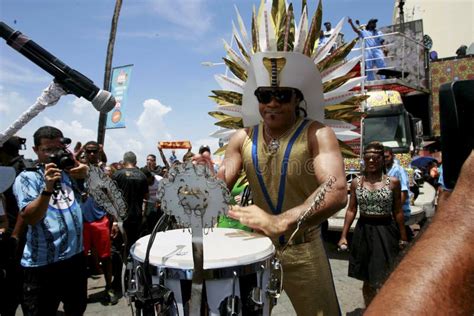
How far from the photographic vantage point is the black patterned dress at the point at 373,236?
3.46m

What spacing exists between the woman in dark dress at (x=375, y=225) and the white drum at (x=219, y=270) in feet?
7.82

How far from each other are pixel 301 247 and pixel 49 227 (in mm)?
1769

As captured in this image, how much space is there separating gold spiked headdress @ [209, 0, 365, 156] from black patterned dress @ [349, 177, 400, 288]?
1.27 metres

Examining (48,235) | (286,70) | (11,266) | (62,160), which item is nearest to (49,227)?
(48,235)

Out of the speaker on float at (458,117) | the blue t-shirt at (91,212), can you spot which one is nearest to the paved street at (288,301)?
the blue t-shirt at (91,212)

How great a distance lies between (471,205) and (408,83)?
9711 millimetres

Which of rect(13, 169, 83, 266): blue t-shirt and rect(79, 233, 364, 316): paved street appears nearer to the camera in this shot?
rect(13, 169, 83, 266): blue t-shirt

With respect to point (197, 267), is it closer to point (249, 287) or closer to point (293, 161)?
point (249, 287)

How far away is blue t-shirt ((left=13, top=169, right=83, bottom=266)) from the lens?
2.49 metres

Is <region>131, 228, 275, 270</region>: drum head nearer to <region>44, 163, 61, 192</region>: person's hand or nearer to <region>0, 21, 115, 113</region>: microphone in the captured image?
<region>0, 21, 115, 113</region>: microphone

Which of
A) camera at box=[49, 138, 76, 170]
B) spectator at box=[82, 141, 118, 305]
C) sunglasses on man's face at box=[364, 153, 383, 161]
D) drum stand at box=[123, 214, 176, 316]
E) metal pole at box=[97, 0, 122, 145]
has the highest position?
metal pole at box=[97, 0, 122, 145]

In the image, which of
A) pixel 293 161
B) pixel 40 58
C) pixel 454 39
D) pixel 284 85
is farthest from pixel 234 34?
pixel 454 39

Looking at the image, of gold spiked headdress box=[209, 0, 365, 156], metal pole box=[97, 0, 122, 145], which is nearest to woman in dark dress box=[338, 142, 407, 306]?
gold spiked headdress box=[209, 0, 365, 156]

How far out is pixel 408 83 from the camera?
9.16m
